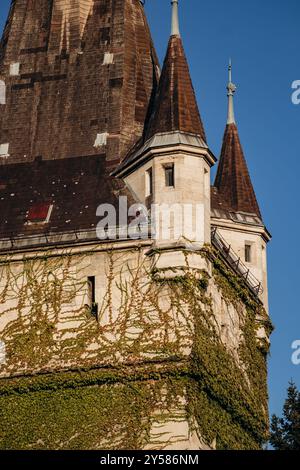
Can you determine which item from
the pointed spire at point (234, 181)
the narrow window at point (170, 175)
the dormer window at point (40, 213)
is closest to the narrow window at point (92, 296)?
the dormer window at point (40, 213)

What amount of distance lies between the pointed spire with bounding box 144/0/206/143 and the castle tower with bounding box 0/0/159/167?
191 cm

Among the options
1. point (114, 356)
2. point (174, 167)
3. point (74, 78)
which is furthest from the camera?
point (74, 78)

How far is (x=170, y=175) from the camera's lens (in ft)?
206

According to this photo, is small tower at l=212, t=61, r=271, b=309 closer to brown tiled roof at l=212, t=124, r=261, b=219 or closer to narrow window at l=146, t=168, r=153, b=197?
brown tiled roof at l=212, t=124, r=261, b=219

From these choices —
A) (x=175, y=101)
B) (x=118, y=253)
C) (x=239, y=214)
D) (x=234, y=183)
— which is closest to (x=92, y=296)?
(x=118, y=253)

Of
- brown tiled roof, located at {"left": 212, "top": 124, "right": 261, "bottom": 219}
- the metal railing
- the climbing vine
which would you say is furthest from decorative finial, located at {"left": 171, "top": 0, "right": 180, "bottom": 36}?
the climbing vine

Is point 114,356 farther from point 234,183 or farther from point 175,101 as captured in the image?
point 234,183

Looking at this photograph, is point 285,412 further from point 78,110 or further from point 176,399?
point 78,110

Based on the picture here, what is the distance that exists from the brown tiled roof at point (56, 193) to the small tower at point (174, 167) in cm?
92

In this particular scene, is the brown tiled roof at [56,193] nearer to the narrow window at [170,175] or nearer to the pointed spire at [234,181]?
the narrow window at [170,175]

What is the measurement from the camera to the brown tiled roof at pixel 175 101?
208 ft

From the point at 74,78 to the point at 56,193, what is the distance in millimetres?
4824
